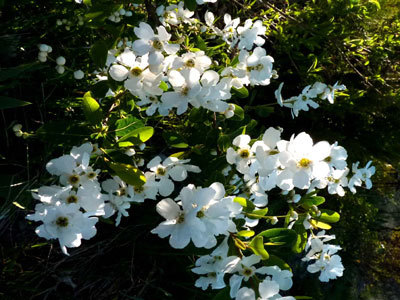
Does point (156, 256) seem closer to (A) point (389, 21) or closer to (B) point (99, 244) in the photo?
(B) point (99, 244)

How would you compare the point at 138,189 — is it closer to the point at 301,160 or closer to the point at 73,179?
the point at 73,179

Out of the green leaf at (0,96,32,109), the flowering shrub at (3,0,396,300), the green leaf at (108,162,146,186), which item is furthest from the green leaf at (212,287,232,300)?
the green leaf at (0,96,32,109)

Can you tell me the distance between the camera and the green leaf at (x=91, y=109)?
861mm

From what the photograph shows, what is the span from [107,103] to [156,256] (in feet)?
3.07

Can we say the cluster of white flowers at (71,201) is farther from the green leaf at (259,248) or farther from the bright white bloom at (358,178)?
the bright white bloom at (358,178)

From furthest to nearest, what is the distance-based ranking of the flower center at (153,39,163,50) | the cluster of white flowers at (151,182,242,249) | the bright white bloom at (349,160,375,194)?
the bright white bloom at (349,160,375,194), the flower center at (153,39,163,50), the cluster of white flowers at (151,182,242,249)

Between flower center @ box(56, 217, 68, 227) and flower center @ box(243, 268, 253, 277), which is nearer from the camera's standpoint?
flower center @ box(56, 217, 68, 227)

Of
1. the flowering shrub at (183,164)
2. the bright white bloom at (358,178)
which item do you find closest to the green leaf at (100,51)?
the flowering shrub at (183,164)

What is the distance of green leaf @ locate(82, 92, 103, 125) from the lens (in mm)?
861

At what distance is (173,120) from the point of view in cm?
161

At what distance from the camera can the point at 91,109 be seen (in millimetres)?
873

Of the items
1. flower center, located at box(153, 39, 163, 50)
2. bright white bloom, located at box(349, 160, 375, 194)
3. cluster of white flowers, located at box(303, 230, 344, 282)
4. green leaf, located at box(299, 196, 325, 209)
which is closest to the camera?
flower center, located at box(153, 39, 163, 50)

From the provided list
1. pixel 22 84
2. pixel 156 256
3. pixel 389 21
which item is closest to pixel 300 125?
pixel 389 21

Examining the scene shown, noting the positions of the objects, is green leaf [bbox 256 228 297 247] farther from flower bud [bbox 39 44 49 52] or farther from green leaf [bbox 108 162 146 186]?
flower bud [bbox 39 44 49 52]
